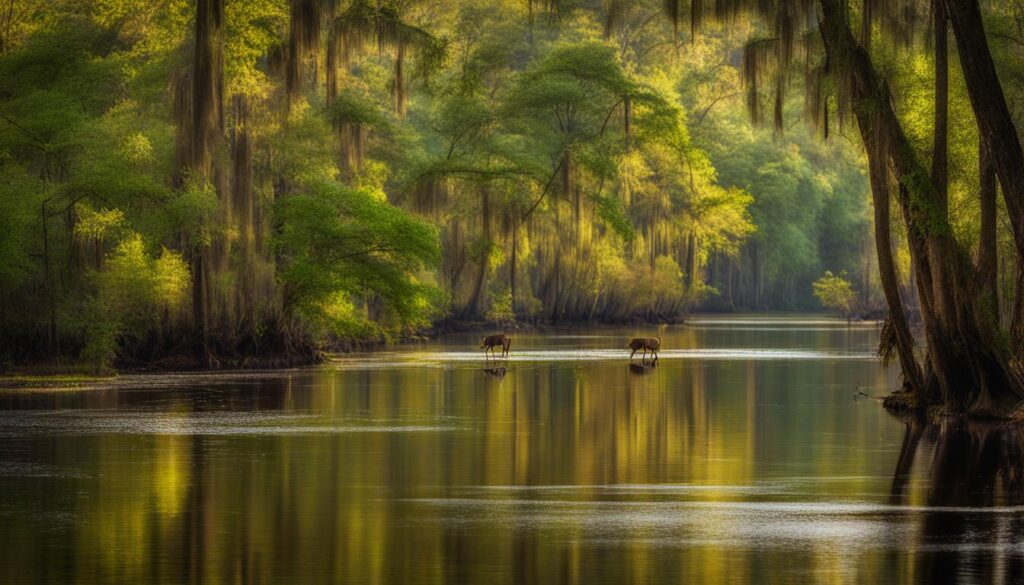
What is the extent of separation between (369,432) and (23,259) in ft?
47.0

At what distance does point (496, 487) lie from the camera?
54.0 ft

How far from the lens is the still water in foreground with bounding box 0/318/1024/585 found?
11883 mm

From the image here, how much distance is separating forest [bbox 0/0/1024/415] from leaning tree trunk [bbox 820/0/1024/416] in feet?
0.12

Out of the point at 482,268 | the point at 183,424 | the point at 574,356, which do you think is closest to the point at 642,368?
the point at 574,356

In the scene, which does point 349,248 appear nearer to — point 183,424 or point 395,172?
point 183,424

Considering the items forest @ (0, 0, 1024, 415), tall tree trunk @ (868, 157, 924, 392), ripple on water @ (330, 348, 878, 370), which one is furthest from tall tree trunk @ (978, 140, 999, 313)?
ripple on water @ (330, 348, 878, 370)

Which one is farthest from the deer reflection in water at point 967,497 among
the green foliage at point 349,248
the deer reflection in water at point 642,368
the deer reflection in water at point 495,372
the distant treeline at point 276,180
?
the green foliage at point 349,248

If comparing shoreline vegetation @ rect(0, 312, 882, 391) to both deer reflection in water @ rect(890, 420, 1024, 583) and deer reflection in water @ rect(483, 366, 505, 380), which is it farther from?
deer reflection in water @ rect(890, 420, 1024, 583)

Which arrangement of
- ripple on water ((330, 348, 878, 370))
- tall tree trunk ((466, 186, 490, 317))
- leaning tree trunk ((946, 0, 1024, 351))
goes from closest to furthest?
leaning tree trunk ((946, 0, 1024, 351)) < ripple on water ((330, 348, 878, 370)) < tall tree trunk ((466, 186, 490, 317))

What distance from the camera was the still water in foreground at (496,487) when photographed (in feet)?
39.0

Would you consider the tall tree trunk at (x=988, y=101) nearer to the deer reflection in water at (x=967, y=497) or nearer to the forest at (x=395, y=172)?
the forest at (x=395, y=172)

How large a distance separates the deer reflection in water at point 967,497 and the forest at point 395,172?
2.96 m

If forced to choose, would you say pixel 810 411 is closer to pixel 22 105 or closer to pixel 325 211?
pixel 325 211

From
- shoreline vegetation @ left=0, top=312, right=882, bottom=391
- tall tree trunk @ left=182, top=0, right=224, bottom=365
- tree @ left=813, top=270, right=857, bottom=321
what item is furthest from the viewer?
tree @ left=813, top=270, right=857, bottom=321
